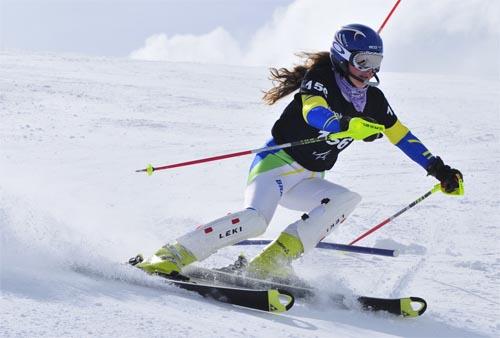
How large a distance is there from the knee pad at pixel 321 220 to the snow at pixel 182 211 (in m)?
0.27

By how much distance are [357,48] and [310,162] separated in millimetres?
836

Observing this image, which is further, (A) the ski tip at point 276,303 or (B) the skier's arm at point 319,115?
(B) the skier's arm at point 319,115

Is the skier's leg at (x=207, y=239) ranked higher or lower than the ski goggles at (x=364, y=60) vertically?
lower

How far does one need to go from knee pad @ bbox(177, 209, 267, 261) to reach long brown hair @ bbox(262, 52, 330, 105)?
1.06 m

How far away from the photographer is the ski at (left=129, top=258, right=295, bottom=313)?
13.3 ft

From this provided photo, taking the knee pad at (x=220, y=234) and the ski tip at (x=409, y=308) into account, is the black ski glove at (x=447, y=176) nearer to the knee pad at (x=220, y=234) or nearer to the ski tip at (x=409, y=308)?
the ski tip at (x=409, y=308)

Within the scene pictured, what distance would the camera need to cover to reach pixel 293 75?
5.28m

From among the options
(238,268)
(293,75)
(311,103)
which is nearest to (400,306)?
(238,268)

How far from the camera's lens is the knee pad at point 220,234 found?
4.64 m

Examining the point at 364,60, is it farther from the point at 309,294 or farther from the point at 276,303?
the point at 276,303

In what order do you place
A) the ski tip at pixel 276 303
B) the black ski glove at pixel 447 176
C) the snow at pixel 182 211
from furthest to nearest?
the black ski glove at pixel 447 176
the ski tip at pixel 276 303
the snow at pixel 182 211

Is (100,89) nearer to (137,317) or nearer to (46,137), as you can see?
(46,137)

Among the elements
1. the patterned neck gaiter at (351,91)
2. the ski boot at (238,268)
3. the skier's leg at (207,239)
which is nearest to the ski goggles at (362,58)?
the patterned neck gaiter at (351,91)

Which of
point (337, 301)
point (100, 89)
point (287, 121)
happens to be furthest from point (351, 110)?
point (100, 89)
